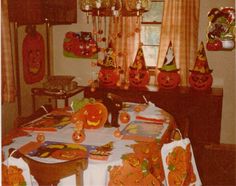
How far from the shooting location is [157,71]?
534 centimetres

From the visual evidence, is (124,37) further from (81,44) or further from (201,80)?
(201,80)

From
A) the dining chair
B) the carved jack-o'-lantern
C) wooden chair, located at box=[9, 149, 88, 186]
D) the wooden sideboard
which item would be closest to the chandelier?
the carved jack-o'-lantern

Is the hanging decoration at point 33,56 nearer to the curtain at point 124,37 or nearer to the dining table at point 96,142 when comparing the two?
the curtain at point 124,37

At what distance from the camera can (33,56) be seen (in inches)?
201

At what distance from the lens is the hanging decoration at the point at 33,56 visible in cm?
495

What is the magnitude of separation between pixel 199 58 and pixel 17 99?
2.35 m

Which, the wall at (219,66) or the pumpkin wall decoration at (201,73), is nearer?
the pumpkin wall decoration at (201,73)

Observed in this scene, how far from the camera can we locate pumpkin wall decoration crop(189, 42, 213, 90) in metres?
4.93

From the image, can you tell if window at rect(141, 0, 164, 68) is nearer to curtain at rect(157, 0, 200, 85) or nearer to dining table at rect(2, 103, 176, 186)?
curtain at rect(157, 0, 200, 85)

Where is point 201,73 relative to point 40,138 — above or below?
above

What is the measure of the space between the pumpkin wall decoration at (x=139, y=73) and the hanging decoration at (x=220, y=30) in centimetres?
90

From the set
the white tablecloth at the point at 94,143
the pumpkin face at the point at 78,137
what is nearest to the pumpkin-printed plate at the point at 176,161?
the white tablecloth at the point at 94,143

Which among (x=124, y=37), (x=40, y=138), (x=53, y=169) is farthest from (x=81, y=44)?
(x=53, y=169)

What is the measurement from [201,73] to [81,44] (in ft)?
5.79
